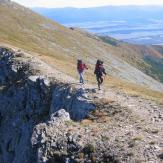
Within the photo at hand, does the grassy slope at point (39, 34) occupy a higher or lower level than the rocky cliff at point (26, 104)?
higher

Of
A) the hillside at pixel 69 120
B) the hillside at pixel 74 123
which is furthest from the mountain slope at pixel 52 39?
the hillside at pixel 74 123

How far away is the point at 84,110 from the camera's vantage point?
117 ft

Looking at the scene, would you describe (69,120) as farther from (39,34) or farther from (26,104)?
(39,34)

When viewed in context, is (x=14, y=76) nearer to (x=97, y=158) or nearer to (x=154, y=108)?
(x=154, y=108)

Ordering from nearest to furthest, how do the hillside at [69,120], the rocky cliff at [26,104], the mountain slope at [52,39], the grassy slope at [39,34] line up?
the hillside at [69,120], the rocky cliff at [26,104], the mountain slope at [52,39], the grassy slope at [39,34]

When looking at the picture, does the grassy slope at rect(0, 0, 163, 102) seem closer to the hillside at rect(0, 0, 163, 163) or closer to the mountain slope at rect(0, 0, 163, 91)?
the mountain slope at rect(0, 0, 163, 91)

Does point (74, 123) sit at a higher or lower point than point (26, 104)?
higher

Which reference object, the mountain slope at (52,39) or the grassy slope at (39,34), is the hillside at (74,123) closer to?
the mountain slope at (52,39)

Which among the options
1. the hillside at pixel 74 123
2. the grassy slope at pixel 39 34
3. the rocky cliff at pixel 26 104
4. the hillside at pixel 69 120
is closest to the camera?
the hillside at pixel 74 123

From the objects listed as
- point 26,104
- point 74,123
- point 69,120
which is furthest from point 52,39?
point 74,123

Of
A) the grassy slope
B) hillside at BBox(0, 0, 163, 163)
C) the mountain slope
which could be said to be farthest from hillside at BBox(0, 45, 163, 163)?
the grassy slope

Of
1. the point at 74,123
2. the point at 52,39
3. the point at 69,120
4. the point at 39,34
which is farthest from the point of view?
the point at 52,39

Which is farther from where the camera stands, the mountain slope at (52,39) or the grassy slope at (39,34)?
the grassy slope at (39,34)

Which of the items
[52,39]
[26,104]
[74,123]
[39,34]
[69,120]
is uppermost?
[39,34]
